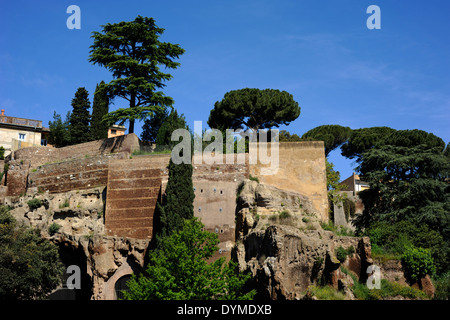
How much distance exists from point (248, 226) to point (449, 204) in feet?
41.9

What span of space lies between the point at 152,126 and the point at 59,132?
10.2 m

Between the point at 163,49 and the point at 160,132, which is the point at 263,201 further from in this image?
the point at 163,49

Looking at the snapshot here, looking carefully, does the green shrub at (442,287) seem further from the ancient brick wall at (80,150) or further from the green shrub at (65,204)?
the green shrub at (65,204)

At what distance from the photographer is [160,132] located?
42.0m

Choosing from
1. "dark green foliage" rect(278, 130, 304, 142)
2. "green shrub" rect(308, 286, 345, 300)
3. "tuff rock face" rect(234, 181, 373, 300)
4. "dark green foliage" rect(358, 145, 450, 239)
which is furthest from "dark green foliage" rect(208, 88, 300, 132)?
"green shrub" rect(308, 286, 345, 300)

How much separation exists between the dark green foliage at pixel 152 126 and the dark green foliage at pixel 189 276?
14.8 meters

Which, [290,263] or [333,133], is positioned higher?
[333,133]

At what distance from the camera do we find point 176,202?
3322 cm

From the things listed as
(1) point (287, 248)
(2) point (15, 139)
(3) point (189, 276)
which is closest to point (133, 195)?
(3) point (189, 276)

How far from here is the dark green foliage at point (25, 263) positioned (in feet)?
102

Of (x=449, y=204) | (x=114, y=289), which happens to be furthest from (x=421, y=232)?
(x=114, y=289)

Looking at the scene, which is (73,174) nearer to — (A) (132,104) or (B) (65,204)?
(B) (65,204)

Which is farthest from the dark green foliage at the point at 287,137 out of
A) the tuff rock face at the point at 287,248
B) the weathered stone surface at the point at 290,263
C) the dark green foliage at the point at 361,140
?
the weathered stone surface at the point at 290,263

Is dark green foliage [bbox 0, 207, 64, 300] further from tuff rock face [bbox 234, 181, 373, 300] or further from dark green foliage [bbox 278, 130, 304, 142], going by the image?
dark green foliage [bbox 278, 130, 304, 142]
